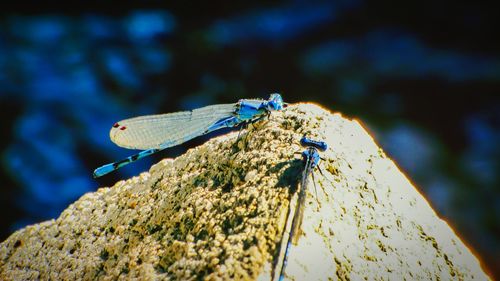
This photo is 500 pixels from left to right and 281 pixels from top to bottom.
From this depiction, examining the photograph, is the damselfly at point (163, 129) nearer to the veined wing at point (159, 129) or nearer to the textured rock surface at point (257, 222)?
the veined wing at point (159, 129)

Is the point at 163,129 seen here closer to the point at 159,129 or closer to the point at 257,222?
the point at 159,129

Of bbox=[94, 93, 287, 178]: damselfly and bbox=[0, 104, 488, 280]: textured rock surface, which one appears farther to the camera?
bbox=[94, 93, 287, 178]: damselfly

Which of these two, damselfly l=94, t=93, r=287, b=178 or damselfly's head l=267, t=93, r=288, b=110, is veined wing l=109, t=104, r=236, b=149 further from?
damselfly's head l=267, t=93, r=288, b=110

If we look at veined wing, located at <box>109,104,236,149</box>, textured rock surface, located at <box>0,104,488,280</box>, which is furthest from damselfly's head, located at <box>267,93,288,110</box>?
veined wing, located at <box>109,104,236,149</box>

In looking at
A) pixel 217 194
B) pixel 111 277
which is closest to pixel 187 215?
pixel 217 194

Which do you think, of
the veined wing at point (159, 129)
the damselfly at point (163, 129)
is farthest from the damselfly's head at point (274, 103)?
the veined wing at point (159, 129)

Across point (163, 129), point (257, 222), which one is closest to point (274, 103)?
point (257, 222)
